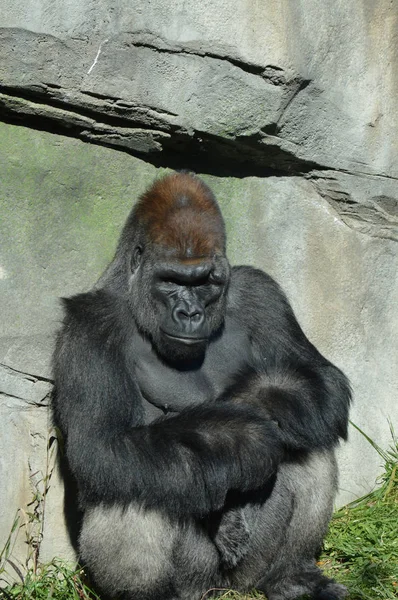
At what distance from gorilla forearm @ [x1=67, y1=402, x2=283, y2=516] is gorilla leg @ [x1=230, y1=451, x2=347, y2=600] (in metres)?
0.27

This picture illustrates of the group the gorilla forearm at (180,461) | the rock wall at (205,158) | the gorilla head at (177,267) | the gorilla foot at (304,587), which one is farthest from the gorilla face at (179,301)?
the gorilla foot at (304,587)

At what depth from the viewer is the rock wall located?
4.12 metres

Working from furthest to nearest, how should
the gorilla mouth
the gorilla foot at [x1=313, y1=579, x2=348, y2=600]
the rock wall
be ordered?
the rock wall, the gorilla foot at [x1=313, y1=579, x2=348, y2=600], the gorilla mouth

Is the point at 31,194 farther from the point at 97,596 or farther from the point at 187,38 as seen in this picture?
the point at 97,596

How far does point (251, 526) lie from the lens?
4.06 m

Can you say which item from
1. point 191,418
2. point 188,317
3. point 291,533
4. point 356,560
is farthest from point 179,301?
point 356,560

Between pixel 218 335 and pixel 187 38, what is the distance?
1277 millimetres

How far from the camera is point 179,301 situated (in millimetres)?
3908

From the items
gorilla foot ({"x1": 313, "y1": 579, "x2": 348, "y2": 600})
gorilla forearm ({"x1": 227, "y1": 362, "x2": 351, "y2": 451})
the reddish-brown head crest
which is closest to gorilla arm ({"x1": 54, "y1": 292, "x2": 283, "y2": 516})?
gorilla forearm ({"x1": 227, "y1": 362, "x2": 351, "y2": 451})

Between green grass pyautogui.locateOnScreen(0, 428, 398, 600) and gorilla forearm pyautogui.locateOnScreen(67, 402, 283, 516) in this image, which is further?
green grass pyautogui.locateOnScreen(0, 428, 398, 600)

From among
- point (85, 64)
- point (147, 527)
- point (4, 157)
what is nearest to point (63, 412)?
point (147, 527)

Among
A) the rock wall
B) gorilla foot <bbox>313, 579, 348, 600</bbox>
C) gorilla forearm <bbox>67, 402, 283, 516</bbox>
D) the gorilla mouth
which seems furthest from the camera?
the rock wall

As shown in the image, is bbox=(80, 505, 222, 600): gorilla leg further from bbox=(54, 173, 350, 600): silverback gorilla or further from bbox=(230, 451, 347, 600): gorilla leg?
bbox=(230, 451, 347, 600): gorilla leg

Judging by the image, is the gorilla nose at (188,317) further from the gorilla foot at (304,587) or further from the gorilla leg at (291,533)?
the gorilla foot at (304,587)
